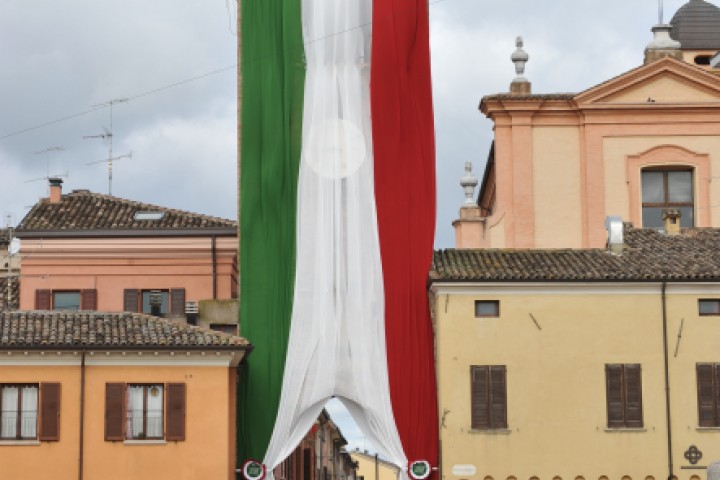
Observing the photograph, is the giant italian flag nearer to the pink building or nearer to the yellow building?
the yellow building

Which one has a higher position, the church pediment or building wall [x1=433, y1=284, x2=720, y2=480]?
the church pediment

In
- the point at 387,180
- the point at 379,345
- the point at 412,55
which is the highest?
the point at 412,55

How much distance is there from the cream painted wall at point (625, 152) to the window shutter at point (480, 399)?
33.1ft

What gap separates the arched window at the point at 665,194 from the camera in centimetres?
5116

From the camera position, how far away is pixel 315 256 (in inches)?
1763

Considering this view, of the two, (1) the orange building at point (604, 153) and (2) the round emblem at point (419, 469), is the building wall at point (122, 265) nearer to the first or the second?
(1) the orange building at point (604, 153)

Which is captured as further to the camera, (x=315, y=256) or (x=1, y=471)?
(x=315, y=256)

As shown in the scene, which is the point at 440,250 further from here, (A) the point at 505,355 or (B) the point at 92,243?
(B) the point at 92,243

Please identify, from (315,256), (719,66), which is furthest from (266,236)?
(719,66)

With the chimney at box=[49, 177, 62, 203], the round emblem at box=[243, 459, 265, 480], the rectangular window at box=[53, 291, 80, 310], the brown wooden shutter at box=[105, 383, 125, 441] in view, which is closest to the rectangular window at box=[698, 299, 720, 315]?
the round emblem at box=[243, 459, 265, 480]

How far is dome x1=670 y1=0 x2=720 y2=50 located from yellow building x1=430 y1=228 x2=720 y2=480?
74.1 ft

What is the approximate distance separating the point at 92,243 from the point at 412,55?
11251mm

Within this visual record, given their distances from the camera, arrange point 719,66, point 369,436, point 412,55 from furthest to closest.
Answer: point 719,66, point 412,55, point 369,436

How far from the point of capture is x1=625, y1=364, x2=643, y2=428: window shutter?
139ft
